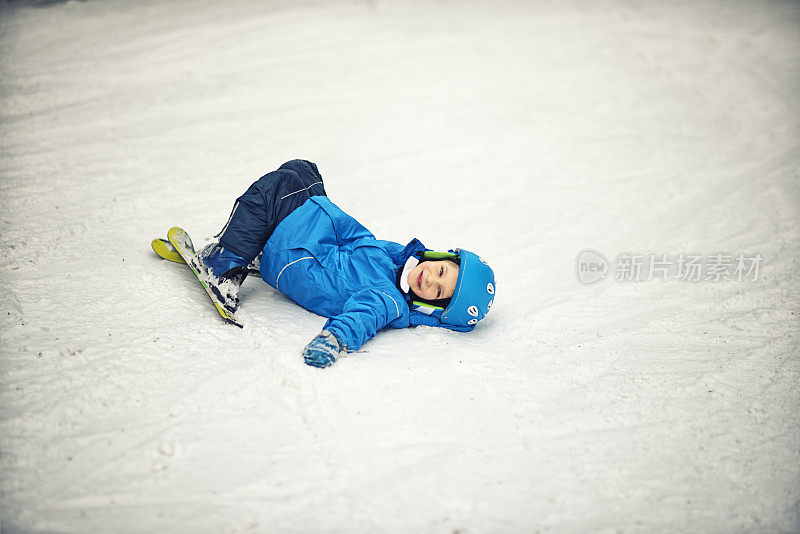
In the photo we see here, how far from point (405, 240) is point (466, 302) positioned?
3.56 ft

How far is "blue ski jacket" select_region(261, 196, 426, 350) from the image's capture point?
2.45 metres

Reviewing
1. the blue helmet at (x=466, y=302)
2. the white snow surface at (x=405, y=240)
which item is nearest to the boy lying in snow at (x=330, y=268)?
the blue helmet at (x=466, y=302)

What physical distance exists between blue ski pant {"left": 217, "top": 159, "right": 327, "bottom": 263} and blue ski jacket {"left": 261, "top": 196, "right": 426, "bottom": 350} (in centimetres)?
4

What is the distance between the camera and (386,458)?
5.73 feet

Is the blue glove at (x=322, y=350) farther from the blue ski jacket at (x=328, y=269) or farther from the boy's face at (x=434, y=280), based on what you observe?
the boy's face at (x=434, y=280)

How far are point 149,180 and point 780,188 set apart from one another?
15.8ft

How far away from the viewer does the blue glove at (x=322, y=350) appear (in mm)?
2102

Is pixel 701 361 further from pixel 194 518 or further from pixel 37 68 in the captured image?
pixel 37 68

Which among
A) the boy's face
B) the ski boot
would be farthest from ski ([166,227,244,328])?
the boy's face

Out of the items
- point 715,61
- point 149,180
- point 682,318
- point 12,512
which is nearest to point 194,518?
point 12,512

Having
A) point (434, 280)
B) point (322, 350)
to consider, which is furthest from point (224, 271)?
point (434, 280)

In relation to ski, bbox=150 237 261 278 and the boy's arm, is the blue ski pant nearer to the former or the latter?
ski, bbox=150 237 261 278

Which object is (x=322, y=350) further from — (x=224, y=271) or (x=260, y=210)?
(x=260, y=210)

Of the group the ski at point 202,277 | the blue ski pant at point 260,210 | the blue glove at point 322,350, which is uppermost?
the blue ski pant at point 260,210
